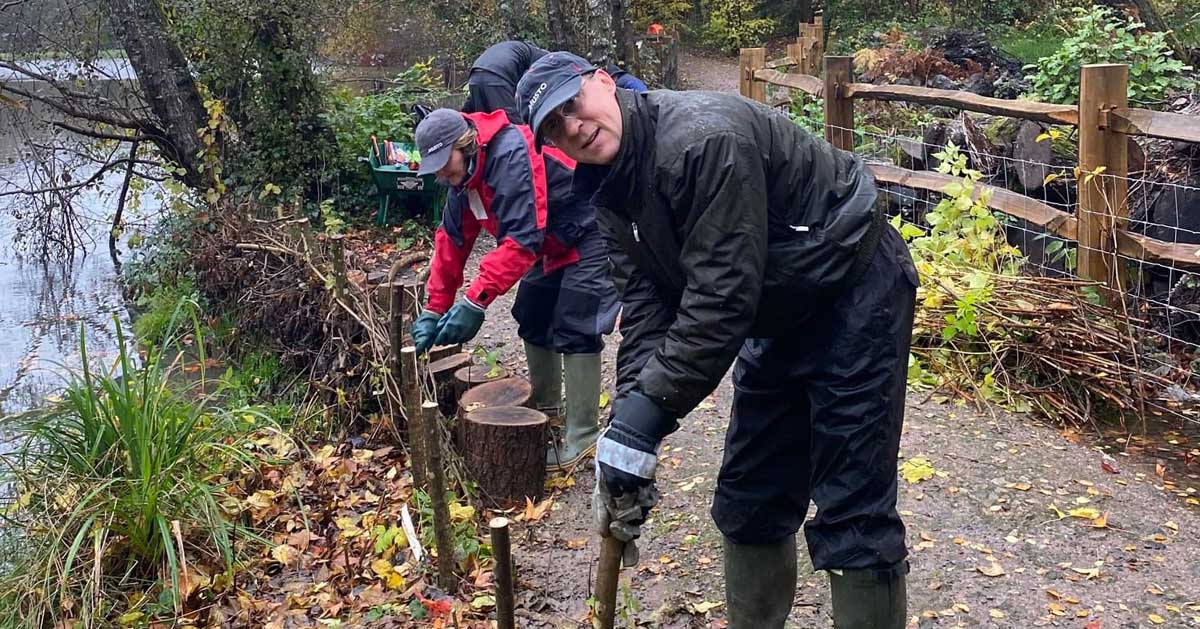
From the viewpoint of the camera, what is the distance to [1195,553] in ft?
13.4

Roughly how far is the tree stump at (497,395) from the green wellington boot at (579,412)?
24cm

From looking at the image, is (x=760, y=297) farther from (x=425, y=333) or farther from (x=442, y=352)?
(x=442, y=352)

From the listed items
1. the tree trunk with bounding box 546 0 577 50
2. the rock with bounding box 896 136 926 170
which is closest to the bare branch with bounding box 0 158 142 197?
the tree trunk with bounding box 546 0 577 50

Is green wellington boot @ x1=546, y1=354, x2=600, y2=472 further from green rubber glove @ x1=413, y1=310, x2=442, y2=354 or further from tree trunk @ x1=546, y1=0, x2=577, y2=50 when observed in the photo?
tree trunk @ x1=546, y1=0, x2=577, y2=50

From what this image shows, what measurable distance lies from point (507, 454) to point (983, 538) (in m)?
2.05

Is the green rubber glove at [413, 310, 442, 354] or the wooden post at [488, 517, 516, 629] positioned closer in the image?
the wooden post at [488, 517, 516, 629]

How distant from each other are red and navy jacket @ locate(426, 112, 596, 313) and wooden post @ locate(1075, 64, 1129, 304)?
9.34 ft

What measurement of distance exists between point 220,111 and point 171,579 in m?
7.26

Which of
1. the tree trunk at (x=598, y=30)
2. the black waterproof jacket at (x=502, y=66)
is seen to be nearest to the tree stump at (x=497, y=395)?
the black waterproof jacket at (x=502, y=66)

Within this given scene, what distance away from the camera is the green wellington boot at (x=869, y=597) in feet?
9.23

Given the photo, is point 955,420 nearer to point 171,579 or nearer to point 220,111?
point 171,579

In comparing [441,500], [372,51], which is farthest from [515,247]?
[372,51]

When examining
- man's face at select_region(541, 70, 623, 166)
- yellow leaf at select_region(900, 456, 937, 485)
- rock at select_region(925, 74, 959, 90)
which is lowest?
yellow leaf at select_region(900, 456, 937, 485)

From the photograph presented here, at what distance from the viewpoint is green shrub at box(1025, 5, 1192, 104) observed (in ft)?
24.6
